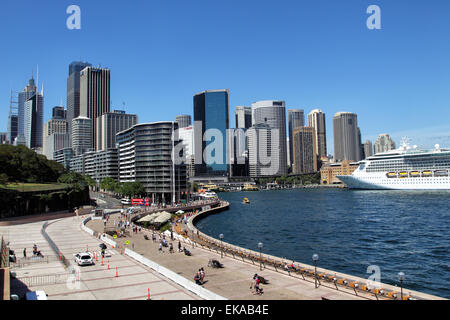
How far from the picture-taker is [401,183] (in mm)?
159000

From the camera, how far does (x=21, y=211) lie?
7138 centimetres

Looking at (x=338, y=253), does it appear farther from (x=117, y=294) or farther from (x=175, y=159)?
(x=175, y=159)

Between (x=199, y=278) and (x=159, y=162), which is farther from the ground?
(x=159, y=162)

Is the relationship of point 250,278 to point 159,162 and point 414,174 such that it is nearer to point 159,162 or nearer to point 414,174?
point 159,162

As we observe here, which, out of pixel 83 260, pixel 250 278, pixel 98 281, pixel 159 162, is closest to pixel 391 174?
pixel 159 162

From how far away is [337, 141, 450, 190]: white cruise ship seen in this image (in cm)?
15362

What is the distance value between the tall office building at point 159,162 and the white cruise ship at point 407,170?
93916 mm

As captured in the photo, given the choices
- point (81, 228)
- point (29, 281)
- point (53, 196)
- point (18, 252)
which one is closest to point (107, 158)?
point (53, 196)

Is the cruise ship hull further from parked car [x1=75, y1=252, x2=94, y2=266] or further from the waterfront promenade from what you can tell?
parked car [x1=75, y1=252, x2=94, y2=266]

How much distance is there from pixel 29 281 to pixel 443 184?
167525 mm

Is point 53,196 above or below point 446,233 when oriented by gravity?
above

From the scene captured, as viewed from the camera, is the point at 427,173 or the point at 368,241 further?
the point at 427,173

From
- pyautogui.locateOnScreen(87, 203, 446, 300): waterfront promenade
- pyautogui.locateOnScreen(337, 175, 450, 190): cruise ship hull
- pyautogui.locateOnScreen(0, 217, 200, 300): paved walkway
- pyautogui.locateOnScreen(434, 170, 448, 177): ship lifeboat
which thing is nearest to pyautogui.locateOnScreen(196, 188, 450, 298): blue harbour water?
pyautogui.locateOnScreen(87, 203, 446, 300): waterfront promenade

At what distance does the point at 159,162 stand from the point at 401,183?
110 m
